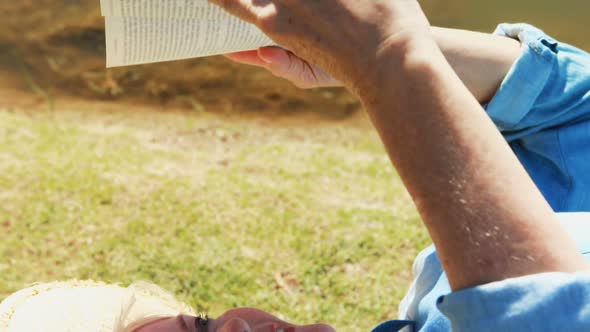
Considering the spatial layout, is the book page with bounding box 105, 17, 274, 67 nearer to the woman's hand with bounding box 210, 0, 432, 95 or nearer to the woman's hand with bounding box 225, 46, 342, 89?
the woman's hand with bounding box 225, 46, 342, 89

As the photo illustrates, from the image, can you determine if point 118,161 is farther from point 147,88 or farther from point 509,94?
point 509,94

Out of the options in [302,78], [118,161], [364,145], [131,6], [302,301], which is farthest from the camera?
[364,145]

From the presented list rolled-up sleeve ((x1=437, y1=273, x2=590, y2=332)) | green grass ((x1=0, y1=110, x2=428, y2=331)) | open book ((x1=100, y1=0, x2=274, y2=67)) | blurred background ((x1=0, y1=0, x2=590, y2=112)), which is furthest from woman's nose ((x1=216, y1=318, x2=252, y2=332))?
blurred background ((x1=0, y1=0, x2=590, y2=112))

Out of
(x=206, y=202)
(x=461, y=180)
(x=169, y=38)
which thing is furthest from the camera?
(x=206, y=202)

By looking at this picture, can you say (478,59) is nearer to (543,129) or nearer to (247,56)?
(543,129)

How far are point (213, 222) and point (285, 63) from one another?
5.43ft

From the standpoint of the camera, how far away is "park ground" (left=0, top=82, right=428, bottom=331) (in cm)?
296

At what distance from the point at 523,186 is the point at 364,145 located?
384 centimetres

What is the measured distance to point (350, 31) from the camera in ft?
3.22

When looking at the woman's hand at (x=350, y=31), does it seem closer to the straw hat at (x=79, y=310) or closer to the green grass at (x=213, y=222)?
the straw hat at (x=79, y=310)

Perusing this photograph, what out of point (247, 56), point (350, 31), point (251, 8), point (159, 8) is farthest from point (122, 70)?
point (350, 31)

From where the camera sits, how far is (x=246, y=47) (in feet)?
5.34

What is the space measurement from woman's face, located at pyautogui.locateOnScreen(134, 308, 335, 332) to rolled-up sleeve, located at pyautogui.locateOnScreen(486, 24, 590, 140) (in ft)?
2.29

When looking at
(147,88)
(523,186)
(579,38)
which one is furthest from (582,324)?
(579,38)
